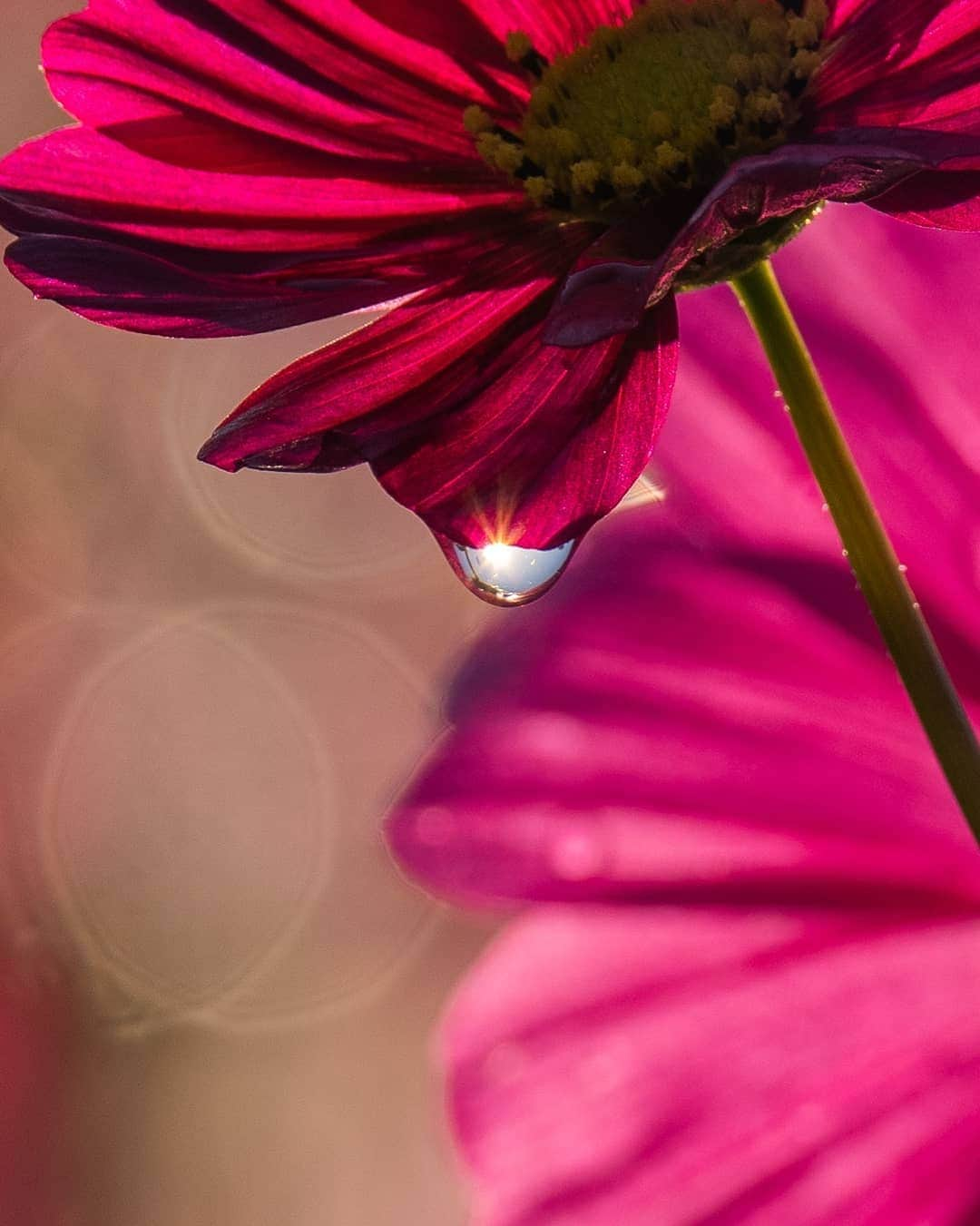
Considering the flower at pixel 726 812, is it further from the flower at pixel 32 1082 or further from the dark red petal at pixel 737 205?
the flower at pixel 32 1082

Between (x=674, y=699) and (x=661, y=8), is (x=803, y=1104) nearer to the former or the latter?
(x=674, y=699)

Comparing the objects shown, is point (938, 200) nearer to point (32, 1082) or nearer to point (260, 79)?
point (260, 79)

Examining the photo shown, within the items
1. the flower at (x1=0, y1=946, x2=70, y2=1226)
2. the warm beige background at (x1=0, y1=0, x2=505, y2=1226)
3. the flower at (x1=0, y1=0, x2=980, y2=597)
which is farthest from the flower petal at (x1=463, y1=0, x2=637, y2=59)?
the flower at (x1=0, y1=946, x2=70, y2=1226)

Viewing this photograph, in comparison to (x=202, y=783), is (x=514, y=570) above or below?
above

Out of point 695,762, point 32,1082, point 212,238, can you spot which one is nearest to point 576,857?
point 695,762

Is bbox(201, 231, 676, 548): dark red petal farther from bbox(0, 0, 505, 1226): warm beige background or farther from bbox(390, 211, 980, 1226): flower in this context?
bbox(0, 0, 505, 1226): warm beige background

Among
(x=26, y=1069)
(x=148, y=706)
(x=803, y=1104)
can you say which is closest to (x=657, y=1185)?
(x=803, y=1104)
